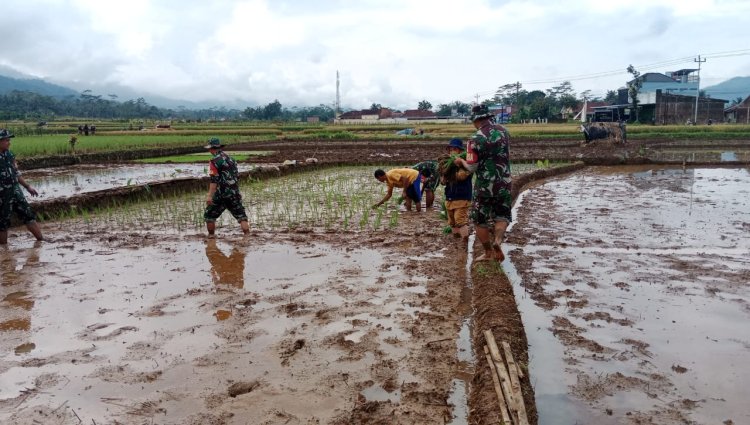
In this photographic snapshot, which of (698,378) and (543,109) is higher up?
(543,109)

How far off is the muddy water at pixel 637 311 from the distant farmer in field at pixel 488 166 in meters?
0.74

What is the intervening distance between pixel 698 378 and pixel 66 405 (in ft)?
12.3

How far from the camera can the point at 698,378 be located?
123 inches

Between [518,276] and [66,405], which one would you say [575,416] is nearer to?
[518,276]

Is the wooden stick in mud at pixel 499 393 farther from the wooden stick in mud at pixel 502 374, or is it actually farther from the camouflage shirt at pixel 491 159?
the camouflage shirt at pixel 491 159

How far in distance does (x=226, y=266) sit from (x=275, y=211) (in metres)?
3.31

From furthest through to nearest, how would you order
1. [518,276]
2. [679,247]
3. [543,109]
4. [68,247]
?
[543,109] → [68,247] → [679,247] → [518,276]

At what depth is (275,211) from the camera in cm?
904

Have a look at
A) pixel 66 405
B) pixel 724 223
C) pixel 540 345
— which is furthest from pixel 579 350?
pixel 724 223

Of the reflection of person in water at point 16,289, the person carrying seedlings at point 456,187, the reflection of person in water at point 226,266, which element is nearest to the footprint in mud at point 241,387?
the reflection of person in water at point 16,289

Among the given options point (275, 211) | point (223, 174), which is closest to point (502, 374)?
point (223, 174)

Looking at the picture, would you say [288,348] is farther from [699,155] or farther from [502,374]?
[699,155]

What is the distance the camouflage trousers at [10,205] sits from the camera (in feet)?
22.3

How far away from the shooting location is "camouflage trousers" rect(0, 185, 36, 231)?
6.81 m
